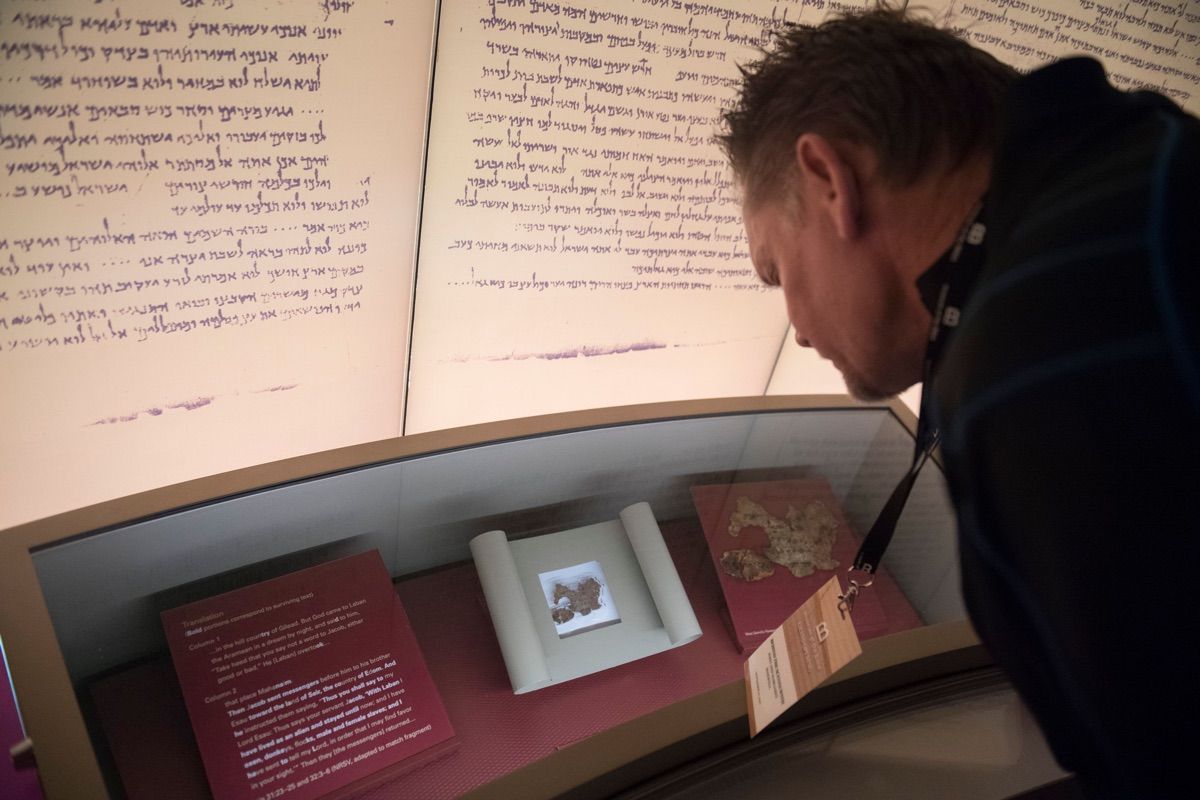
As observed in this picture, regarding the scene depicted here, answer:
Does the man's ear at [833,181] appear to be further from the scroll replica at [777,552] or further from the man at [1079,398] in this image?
the scroll replica at [777,552]

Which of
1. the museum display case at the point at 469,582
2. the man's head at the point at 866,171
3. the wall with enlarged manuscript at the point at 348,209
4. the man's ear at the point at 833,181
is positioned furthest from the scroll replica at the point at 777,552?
the wall with enlarged manuscript at the point at 348,209

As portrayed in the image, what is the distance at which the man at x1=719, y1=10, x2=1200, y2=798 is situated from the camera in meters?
0.51

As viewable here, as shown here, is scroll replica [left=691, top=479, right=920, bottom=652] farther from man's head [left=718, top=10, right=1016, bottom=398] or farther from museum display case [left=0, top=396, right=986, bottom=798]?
man's head [left=718, top=10, right=1016, bottom=398]

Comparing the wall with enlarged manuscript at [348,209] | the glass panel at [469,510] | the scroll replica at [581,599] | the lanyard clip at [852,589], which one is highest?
the wall with enlarged manuscript at [348,209]

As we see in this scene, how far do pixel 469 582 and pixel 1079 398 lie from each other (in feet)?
2.74

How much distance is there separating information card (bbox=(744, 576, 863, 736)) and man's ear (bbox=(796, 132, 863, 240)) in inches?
20.4

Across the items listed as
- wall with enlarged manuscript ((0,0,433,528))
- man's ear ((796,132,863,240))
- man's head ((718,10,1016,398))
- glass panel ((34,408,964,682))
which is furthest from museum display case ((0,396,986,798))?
wall with enlarged manuscript ((0,0,433,528))

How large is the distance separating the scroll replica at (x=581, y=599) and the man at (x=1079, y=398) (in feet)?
1.75

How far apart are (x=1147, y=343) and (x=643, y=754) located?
27.5 inches

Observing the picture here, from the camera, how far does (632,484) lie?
1291 millimetres

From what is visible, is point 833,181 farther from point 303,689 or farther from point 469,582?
point 303,689

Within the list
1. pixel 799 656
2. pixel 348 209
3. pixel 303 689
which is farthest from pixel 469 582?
pixel 348 209

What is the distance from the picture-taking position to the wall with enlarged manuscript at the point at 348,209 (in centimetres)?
148

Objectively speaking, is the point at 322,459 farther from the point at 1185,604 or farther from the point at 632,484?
the point at 1185,604
